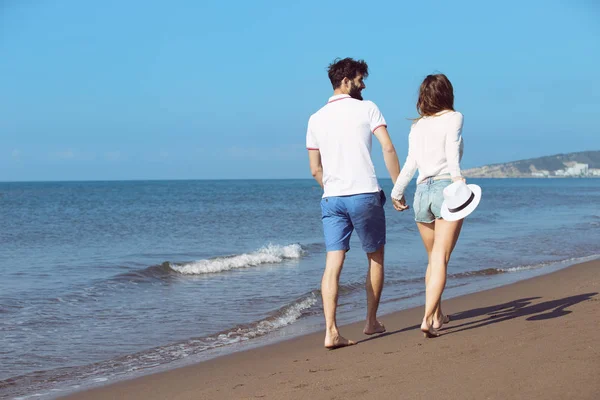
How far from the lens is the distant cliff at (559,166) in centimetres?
15888

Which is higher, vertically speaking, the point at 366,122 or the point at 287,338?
the point at 366,122

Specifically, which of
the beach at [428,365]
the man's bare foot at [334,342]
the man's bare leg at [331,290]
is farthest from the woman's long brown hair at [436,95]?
the man's bare foot at [334,342]

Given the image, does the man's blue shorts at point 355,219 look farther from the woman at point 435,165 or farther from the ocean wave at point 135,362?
the ocean wave at point 135,362

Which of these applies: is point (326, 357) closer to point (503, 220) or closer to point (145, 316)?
point (145, 316)

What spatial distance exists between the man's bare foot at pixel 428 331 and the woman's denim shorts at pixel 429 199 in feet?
2.37

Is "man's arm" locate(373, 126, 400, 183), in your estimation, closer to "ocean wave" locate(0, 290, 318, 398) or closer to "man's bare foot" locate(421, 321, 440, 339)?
"man's bare foot" locate(421, 321, 440, 339)

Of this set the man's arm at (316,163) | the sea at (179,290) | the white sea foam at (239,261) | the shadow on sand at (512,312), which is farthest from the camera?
the white sea foam at (239,261)

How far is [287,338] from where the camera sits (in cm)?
582

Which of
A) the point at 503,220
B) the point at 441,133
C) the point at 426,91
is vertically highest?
the point at 426,91

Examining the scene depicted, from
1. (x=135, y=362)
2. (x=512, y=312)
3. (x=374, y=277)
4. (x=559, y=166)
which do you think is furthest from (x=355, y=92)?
(x=559, y=166)

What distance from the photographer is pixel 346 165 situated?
4566 millimetres

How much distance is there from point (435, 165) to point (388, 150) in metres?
0.34

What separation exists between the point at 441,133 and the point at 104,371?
10.2ft

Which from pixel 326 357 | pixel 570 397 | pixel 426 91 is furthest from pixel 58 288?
pixel 570 397
